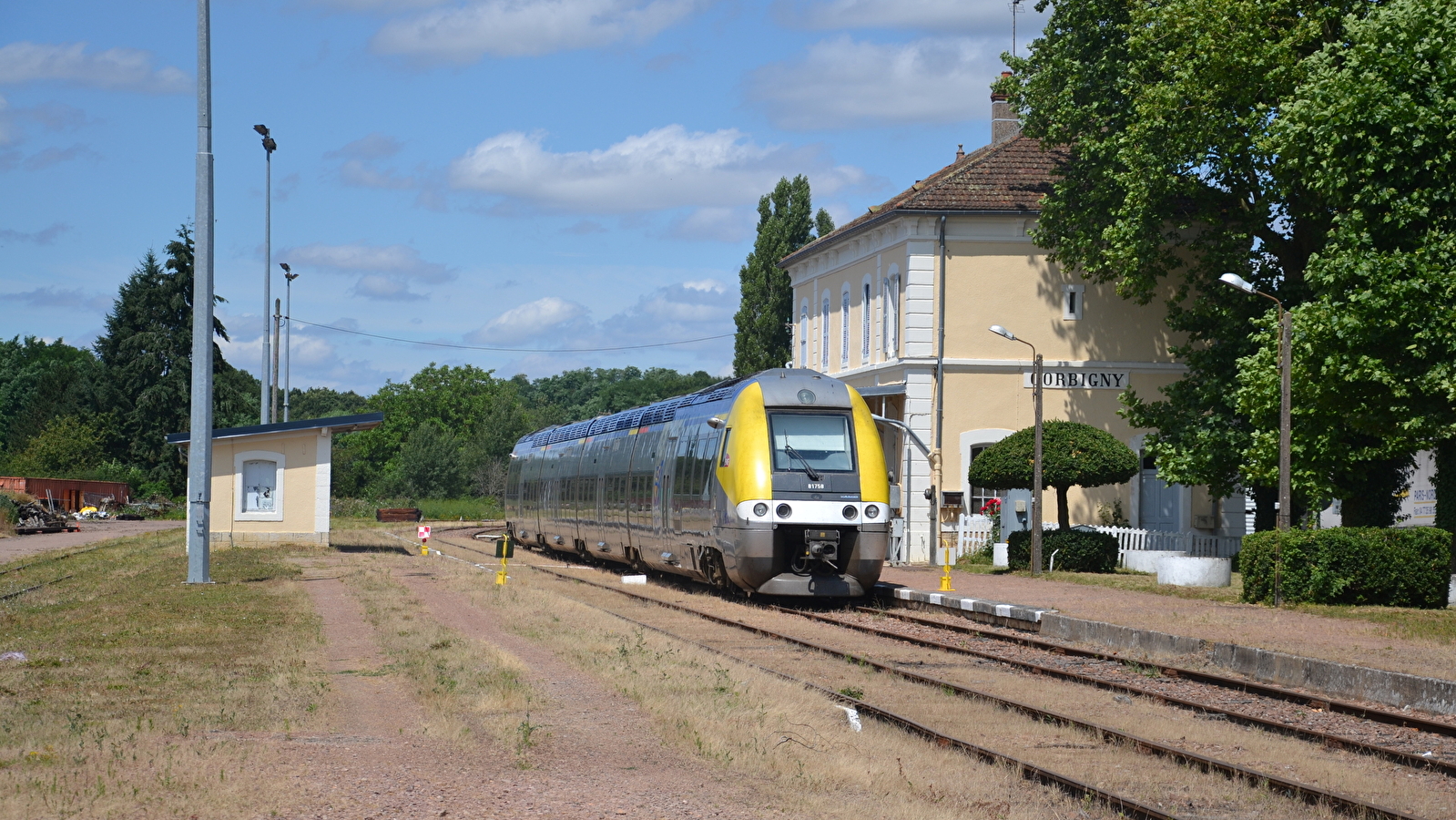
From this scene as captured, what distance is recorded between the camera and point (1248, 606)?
20469 millimetres

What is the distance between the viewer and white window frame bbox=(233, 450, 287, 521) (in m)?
35.1

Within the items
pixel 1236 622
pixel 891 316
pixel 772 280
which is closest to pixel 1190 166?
pixel 891 316

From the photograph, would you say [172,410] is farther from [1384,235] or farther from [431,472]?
[1384,235]

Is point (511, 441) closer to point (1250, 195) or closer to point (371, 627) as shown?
point (1250, 195)

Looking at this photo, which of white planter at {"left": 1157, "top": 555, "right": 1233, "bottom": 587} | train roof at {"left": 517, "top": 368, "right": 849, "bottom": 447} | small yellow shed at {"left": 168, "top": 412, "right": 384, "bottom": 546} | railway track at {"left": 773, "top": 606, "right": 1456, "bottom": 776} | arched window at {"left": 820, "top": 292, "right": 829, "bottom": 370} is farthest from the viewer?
arched window at {"left": 820, "top": 292, "right": 829, "bottom": 370}

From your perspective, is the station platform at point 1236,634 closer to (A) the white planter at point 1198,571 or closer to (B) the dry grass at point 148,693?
(A) the white planter at point 1198,571

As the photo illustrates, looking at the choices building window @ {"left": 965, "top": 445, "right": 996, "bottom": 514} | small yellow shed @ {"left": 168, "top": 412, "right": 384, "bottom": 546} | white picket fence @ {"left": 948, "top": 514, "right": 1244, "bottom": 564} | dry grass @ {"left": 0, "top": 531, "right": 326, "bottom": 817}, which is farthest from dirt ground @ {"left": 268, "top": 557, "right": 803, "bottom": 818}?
small yellow shed @ {"left": 168, "top": 412, "right": 384, "bottom": 546}

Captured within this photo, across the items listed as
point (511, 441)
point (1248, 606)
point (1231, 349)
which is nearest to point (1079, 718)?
point (1248, 606)

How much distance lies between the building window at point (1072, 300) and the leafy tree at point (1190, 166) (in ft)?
7.87

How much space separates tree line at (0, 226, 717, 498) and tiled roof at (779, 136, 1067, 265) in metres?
23.6

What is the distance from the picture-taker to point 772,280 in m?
59.1

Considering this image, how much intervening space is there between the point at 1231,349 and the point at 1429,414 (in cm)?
706

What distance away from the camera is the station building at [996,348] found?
3444 cm

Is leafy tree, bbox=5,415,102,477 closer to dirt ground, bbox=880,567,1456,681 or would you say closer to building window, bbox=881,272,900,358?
building window, bbox=881,272,900,358
